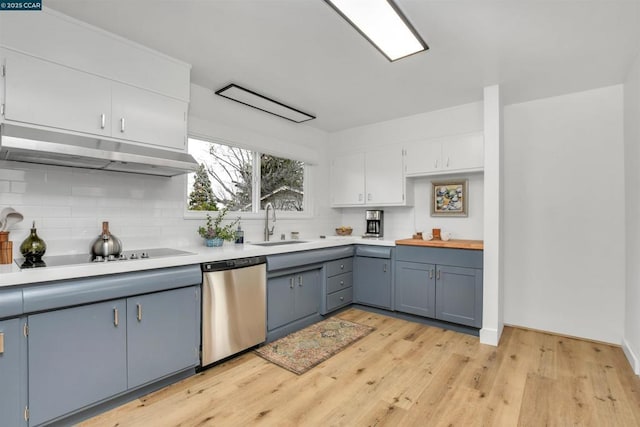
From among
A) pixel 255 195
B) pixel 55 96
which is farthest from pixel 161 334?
pixel 255 195

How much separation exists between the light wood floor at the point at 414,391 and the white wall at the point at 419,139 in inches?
59.0

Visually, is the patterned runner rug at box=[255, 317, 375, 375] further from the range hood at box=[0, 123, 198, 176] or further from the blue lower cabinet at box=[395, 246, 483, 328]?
the range hood at box=[0, 123, 198, 176]

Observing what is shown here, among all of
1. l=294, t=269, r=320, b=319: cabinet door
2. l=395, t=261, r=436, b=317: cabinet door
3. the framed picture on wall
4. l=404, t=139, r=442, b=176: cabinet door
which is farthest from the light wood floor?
l=404, t=139, r=442, b=176: cabinet door

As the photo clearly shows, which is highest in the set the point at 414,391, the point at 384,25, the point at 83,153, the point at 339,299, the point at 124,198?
the point at 384,25

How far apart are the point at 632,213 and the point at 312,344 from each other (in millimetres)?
3043

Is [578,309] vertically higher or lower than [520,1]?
lower

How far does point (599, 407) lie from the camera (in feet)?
6.73

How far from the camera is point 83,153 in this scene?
1960mm

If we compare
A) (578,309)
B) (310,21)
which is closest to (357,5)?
(310,21)

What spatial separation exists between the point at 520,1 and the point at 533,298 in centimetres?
292

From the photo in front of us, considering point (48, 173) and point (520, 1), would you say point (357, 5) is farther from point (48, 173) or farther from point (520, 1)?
point (48, 173)

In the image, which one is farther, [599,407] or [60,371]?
[599,407]

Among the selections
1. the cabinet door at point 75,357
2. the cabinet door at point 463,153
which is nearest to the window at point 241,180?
the cabinet door at point 75,357

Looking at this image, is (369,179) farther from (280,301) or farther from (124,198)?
(124,198)
